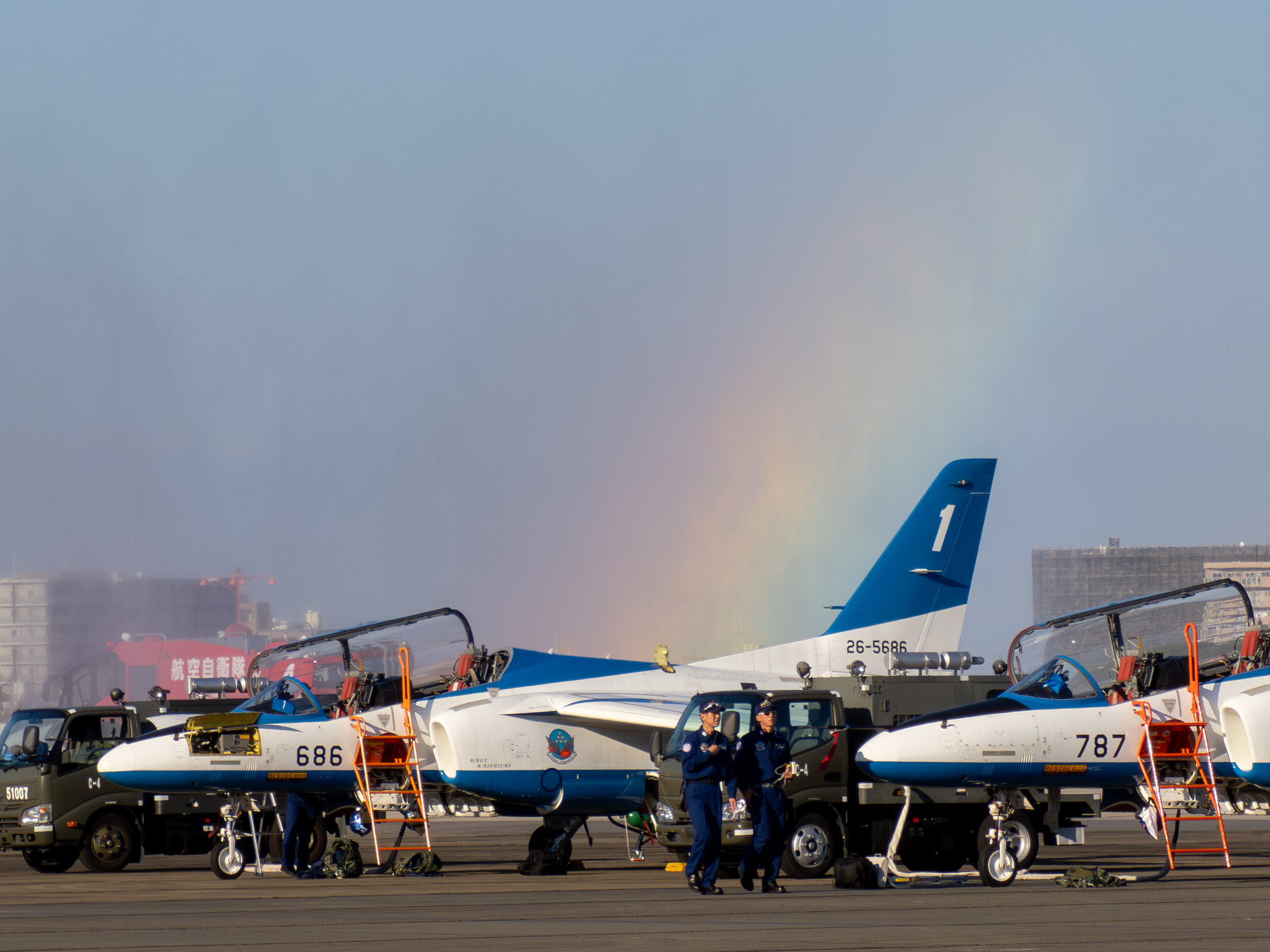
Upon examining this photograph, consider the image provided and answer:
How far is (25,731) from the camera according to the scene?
59.7 feet

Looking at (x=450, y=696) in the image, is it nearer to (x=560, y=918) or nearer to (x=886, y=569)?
(x=560, y=918)

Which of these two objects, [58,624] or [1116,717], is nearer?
[1116,717]

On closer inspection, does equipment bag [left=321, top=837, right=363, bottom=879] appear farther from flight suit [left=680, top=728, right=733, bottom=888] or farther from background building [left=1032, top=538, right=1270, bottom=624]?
background building [left=1032, top=538, right=1270, bottom=624]

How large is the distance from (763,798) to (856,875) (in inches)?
51.3

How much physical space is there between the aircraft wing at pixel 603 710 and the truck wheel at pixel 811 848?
252 cm

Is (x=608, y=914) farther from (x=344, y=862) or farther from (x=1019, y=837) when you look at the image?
(x=344, y=862)

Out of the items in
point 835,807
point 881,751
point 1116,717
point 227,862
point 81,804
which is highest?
point 1116,717

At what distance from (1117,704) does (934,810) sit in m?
2.24

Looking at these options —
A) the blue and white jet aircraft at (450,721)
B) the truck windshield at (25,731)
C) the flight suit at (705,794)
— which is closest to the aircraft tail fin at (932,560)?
the blue and white jet aircraft at (450,721)

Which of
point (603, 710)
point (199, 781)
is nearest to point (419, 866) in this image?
point (199, 781)

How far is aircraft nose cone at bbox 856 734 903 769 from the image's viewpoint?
45.4 ft

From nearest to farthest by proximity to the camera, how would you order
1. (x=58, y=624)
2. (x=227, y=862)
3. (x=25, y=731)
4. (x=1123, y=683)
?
1. (x=1123, y=683)
2. (x=227, y=862)
3. (x=25, y=731)
4. (x=58, y=624)

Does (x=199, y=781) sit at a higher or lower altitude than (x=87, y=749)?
lower

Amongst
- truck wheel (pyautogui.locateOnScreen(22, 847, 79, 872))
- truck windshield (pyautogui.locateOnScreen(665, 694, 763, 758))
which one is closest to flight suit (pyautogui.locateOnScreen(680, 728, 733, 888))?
truck windshield (pyautogui.locateOnScreen(665, 694, 763, 758))
